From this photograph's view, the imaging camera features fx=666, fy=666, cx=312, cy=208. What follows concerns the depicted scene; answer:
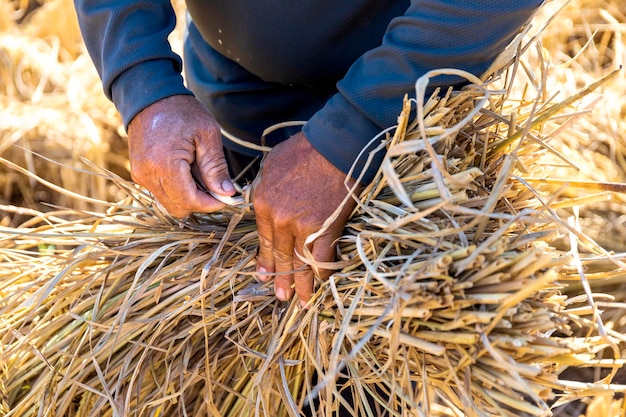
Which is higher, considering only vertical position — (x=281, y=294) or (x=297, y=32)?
(x=297, y=32)

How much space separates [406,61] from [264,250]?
33 cm

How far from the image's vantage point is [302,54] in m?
1.07

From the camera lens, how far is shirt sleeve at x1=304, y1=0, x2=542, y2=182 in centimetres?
80

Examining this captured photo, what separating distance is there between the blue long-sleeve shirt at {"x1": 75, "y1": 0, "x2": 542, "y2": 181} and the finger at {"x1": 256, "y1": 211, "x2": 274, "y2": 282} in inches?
5.3

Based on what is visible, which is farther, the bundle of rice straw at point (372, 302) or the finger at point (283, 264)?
the finger at point (283, 264)

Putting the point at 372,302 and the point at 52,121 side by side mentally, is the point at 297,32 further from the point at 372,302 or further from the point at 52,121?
the point at 52,121

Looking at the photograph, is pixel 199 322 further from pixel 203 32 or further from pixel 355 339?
pixel 203 32

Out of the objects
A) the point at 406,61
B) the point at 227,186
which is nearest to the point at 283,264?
the point at 227,186

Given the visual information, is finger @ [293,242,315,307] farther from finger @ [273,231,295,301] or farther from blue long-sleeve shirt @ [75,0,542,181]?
blue long-sleeve shirt @ [75,0,542,181]

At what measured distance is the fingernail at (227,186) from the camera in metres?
0.96

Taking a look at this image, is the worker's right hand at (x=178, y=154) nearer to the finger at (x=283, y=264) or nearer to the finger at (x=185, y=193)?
the finger at (x=185, y=193)

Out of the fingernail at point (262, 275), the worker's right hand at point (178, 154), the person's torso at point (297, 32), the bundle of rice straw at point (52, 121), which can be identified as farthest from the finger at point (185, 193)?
the bundle of rice straw at point (52, 121)

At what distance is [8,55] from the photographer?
261 cm

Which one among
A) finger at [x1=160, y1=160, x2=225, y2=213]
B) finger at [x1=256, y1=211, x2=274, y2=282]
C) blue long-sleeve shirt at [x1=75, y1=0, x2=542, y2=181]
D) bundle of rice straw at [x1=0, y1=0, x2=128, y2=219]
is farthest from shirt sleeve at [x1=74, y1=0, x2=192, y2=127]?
bundle of rice straw at [x1=0, y1=0, x2=128, y2=219]
